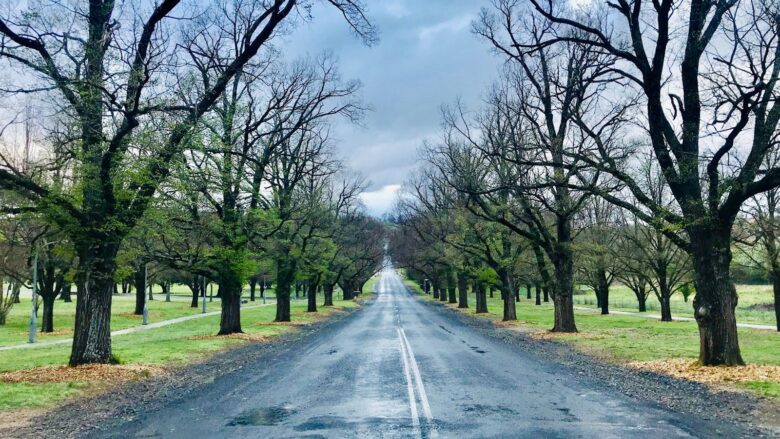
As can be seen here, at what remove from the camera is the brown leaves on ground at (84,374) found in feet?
41.7

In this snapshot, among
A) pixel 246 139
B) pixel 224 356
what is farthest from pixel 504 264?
pixel 224 356

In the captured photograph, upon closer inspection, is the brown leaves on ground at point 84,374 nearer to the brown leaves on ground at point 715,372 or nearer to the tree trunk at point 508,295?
the brown leaves on ground at point 715,372

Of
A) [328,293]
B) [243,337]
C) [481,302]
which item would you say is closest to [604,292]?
[481,302]

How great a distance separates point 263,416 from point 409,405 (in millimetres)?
2295

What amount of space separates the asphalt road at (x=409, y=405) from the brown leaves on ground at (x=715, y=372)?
2.30m

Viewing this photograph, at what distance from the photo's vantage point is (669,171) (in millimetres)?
13789

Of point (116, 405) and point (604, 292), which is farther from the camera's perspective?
point (604, 292)

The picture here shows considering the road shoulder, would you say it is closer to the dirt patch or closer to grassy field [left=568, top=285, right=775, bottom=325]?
the dirt patch

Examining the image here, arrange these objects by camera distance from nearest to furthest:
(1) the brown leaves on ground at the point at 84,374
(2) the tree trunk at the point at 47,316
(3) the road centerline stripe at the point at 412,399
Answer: (3) the road centerline stripe at the point at 412,399 → (1) the brown leaves on ground at the point at 84,374 → (2) the tree trunk at the point at 47,316

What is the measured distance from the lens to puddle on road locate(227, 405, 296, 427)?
853 cm

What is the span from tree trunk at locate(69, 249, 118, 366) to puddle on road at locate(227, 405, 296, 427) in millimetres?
6938

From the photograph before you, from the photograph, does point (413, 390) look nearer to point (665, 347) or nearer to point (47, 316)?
point (665, 347)

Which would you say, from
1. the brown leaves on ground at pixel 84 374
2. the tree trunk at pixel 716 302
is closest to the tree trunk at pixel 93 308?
the brown leaves on ground at pixel 84 374

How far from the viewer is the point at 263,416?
8977 millimetres
